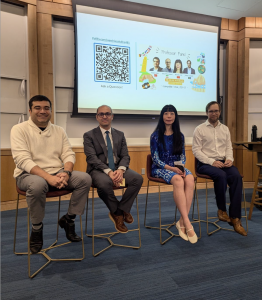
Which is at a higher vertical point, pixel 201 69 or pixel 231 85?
pixel 201 69

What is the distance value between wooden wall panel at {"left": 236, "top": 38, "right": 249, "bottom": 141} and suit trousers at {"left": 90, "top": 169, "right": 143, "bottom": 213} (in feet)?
11.5

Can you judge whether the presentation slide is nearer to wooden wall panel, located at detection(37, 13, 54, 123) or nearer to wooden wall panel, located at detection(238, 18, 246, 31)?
wooden wall panel, located at detection(37, 13, 54, 123)

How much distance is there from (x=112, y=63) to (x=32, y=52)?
128 centimetres

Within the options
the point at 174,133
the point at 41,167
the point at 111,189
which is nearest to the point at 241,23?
the point at 174,133

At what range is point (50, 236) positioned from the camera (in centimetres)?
229

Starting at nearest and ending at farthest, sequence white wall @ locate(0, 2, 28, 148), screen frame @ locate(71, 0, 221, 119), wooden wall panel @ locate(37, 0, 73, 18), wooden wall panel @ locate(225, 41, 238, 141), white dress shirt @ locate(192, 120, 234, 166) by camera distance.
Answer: white dress shirt @ locate(192, 120, 234, 166), white wall @ locate(0, 2, 28, 148), wooden wall panel @ locate(37, 0, 73, 18), screen frame @ locate(71, 0, 221, 119), wooden wall panel @ locate(225, 41, 238, 141)

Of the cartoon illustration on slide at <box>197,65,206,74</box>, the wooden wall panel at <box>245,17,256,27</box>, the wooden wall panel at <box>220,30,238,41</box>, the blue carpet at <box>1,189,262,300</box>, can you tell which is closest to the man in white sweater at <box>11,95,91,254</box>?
the blue carpet at <box>1,189,262,300</box>

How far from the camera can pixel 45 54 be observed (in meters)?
3.65

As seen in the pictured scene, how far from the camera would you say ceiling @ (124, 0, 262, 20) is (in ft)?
13.6

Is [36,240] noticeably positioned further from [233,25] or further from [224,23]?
[233,25]

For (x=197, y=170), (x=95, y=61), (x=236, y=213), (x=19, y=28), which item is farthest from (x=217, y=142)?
(x=19, y=28)

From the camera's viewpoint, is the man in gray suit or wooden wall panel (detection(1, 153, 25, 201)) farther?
wooden wall panel (detection(1, 153, 25, 201))

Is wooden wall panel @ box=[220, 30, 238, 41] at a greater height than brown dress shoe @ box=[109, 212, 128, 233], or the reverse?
wooden wall panel @ box=[220, 30, 238, 41]

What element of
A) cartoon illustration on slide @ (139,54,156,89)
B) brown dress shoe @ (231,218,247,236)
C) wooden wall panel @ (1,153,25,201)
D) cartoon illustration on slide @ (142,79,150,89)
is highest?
cartoon illustration on slide @ (139,54,156,89)
